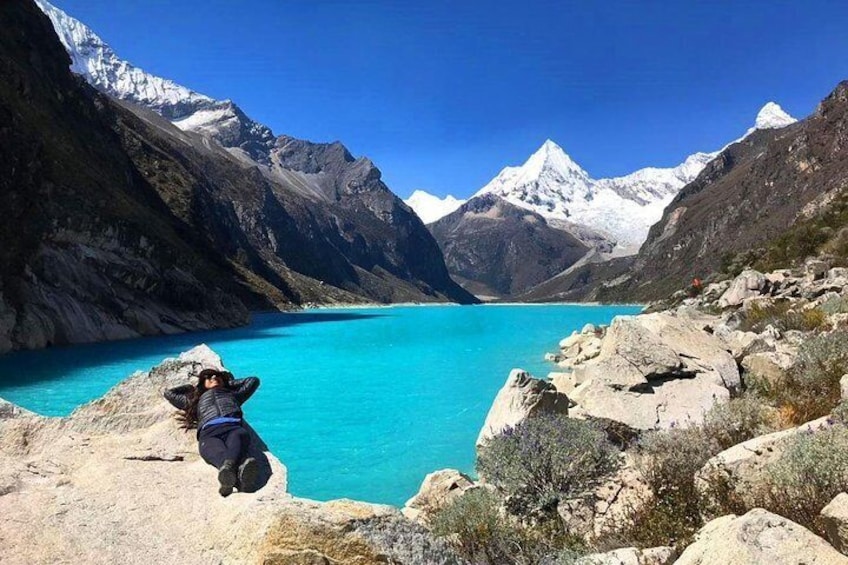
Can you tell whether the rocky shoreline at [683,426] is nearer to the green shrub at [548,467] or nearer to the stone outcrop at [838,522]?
the stone outcrop at [838,522]

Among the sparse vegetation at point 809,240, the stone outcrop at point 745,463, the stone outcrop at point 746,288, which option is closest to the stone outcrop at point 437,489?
the stone outcrop at point 745,463

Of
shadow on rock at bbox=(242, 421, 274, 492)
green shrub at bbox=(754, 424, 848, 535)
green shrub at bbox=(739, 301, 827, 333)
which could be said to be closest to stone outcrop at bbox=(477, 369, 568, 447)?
shadow on rock at bbox=(242, 421, 274, 492)

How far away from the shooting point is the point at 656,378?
1134cm

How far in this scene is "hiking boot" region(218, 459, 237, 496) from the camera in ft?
20.8

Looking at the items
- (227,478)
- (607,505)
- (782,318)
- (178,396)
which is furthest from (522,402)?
(782,318)

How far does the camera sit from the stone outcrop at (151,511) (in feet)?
14.9


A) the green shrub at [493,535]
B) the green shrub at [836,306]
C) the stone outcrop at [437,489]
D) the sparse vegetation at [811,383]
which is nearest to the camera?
the green shrub at [493,535]

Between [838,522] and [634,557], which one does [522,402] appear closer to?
[634,557]

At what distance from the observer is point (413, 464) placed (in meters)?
A: 14.6

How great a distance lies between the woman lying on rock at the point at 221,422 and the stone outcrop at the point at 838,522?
566 cm

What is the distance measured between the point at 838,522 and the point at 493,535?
113 inches

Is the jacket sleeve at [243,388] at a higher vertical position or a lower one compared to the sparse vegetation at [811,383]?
higher

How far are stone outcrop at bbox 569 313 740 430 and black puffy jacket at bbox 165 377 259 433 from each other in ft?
20.4

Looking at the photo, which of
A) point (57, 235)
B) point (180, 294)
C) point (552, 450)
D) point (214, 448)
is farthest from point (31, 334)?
point (552, 450)
